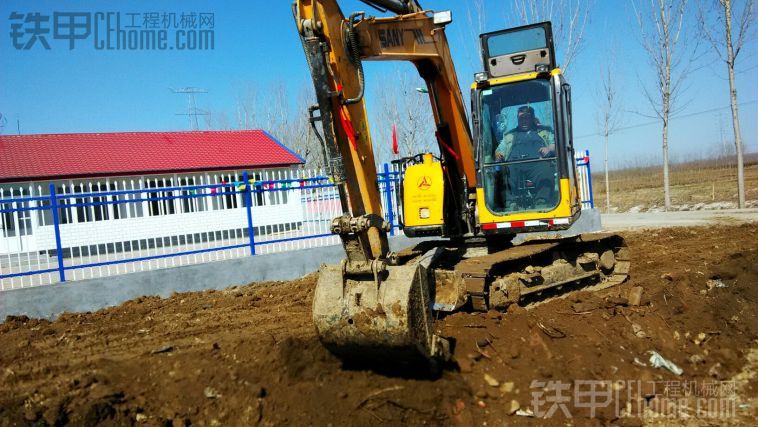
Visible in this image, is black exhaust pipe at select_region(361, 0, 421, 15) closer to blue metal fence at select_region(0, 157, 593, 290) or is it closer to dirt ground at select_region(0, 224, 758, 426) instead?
dirt ground at select_region(0, 224, 758, 426)

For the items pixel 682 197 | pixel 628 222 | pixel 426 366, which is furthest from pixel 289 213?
pixel 682 197

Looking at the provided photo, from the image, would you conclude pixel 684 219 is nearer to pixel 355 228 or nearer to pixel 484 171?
pixel 484 171

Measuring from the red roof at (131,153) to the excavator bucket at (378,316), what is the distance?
16.5 meters

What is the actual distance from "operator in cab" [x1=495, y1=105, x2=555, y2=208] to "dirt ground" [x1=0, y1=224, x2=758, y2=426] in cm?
143

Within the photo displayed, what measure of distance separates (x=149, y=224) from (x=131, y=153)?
34.4 feet

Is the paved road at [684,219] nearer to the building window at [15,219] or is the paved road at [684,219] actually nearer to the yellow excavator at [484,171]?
the yellow excavator at [484,171]

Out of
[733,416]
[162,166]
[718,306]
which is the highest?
[162,166]

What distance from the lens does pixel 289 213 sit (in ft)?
39.2

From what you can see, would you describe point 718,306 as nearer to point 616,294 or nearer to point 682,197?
point 616,294

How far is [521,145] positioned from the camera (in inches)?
282

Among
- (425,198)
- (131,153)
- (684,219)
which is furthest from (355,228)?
(131,153)

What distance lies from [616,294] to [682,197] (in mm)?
22038

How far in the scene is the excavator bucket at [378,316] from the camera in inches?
169

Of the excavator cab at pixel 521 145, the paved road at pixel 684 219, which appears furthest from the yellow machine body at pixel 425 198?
the paved road at pixel 684 219
